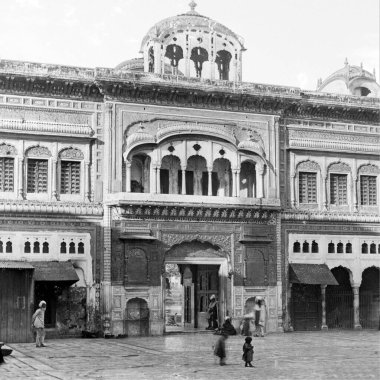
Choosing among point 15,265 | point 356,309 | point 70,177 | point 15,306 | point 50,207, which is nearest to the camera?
point 15,306

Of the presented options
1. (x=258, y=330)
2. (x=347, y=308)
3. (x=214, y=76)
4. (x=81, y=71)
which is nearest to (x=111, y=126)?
(x=81, y=71)

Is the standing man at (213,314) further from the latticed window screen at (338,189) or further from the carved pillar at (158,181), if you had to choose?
the latticed window screen at (338,189)

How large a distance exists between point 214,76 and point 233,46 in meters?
1.44

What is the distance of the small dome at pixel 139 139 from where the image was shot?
2400cm

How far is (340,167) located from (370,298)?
4.99 m

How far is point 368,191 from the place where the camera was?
2734 cm

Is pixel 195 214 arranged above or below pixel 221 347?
above

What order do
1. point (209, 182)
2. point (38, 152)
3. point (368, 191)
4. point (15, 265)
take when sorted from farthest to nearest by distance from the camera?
1. point (368, 191)
2. point (209, 182)
3. point (38, 152)
4. point (15, 265)

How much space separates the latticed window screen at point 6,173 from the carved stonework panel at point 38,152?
0.59m

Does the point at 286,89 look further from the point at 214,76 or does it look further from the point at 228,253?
the point at 228,253

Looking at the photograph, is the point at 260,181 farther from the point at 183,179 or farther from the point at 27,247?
the point at 27,247

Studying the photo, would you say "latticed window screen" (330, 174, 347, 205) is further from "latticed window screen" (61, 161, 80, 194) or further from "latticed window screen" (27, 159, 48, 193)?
"latticed window screen" (27, 159, 48, 193)

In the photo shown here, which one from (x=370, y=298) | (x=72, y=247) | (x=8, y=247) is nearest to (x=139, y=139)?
(x=72, y=247)

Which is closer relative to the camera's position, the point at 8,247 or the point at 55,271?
the point at 55,271
